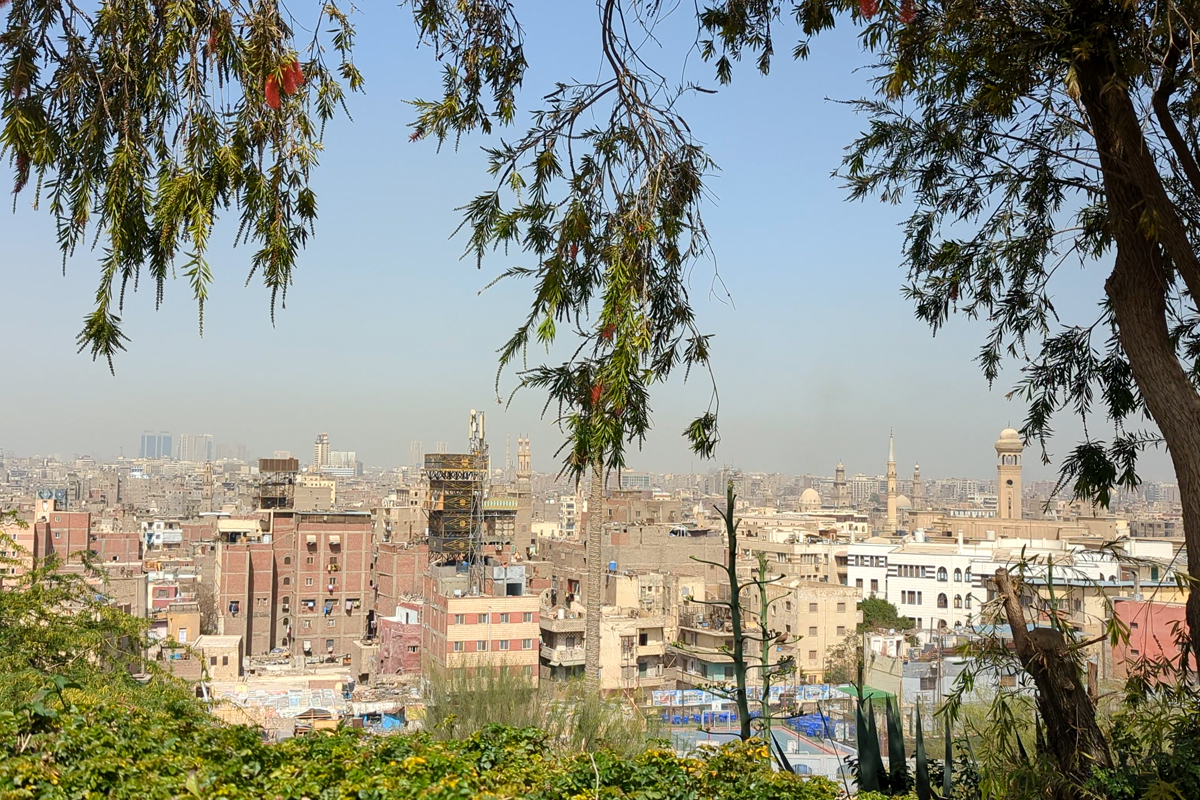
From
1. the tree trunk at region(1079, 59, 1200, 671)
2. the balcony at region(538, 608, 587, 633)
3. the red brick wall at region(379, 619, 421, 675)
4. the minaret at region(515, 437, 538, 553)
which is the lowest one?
the red brick wall at region(379, 619, 421, 675)

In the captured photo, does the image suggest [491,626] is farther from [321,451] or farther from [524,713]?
[321,451]

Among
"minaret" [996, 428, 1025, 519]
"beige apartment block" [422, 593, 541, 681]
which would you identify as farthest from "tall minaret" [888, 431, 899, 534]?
"beige apartment block" [422, 593, 541, 681]

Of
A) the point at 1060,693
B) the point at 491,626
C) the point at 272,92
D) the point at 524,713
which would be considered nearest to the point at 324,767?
the point at 272,92

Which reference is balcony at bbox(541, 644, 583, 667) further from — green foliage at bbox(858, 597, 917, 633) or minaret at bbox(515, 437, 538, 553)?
minaret at bbox(515, 437, 538, 553)

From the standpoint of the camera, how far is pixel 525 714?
7.45 metres

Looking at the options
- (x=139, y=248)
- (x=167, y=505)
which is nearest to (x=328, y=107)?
(x=139, y=248)

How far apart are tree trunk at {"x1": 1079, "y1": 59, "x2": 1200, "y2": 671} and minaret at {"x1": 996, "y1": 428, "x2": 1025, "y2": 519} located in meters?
73.7

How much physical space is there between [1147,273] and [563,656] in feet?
91.8

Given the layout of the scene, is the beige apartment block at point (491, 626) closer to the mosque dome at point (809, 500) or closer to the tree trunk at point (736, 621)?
the tree trunk at point (736, 621)

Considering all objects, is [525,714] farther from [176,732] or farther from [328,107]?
[328,107]

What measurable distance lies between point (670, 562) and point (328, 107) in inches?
1897

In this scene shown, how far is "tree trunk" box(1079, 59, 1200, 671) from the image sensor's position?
2828 millimetres

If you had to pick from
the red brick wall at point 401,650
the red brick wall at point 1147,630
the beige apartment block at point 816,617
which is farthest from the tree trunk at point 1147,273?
the beige apartment block at point 816,617

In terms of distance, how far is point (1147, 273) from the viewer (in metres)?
3.07
